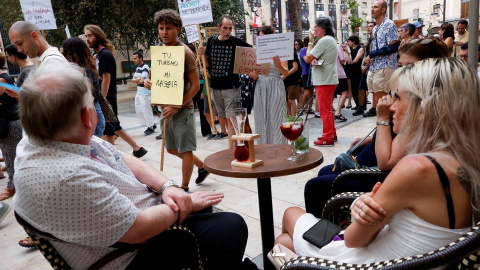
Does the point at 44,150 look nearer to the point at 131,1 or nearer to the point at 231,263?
the point at 231,263

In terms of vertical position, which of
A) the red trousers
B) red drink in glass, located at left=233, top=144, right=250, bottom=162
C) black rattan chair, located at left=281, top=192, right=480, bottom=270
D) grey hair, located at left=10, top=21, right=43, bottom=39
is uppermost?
grey hair, located at left=10, top=21, right=43, bottom=39

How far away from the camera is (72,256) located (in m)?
1.31

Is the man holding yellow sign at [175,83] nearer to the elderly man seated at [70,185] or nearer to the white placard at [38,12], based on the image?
the elderly man seated at [70,185]

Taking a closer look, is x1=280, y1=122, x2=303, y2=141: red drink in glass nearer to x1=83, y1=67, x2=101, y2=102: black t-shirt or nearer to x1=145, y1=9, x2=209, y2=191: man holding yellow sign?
x1=145, y1=9, x2=209, y2=191: man holding yellow sign

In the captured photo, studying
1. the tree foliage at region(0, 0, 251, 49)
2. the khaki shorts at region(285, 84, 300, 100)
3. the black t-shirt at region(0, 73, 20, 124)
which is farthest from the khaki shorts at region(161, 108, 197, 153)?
the tree foliage at region(0, 0, 251, 49)

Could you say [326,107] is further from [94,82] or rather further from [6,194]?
[6,194]

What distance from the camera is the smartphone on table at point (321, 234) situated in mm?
1436

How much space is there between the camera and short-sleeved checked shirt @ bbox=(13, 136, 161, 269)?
1.15 meters

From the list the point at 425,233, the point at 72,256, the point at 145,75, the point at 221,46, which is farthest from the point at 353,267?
the point at 145,75

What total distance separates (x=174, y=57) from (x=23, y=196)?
226 cm

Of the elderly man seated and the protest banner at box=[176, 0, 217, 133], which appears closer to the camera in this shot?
the elderly man seated

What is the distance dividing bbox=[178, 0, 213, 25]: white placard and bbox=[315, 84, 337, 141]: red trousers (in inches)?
73.8

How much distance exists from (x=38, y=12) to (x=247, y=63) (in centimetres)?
308

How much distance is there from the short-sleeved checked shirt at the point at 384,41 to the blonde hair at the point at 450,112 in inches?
167
